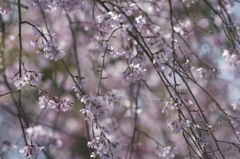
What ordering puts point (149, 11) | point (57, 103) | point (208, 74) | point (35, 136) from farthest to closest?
point (149, 11), point (208, 74), point (57, 103), point (35, 136)

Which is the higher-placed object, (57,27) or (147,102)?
(57,27)

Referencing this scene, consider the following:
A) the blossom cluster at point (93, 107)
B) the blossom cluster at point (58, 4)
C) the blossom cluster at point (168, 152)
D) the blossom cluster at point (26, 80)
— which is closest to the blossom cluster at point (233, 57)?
the blossom cluster at point (168, 152)

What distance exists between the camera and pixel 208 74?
2.48 meters

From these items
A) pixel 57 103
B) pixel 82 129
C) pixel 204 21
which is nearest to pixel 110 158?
pixel 57 103

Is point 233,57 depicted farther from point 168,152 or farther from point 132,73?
point 168,152

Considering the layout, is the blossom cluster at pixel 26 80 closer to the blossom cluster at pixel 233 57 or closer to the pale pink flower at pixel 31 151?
the pale pink flower at pixel 31 151

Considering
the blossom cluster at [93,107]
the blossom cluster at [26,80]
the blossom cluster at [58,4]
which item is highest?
the blossom cluster at [58,4]

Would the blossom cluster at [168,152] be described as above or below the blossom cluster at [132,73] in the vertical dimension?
below

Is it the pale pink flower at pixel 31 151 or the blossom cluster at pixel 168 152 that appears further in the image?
the blossom cluster at pixel 168 152

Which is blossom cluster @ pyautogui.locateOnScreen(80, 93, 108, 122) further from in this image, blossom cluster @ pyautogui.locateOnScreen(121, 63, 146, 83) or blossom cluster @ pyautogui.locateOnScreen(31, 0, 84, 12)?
blossom cluster @ pyautogui.locateOnScreen(31, 0, 84, 12)

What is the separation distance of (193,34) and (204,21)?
94 cm

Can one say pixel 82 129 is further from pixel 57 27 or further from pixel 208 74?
pixel 208 74

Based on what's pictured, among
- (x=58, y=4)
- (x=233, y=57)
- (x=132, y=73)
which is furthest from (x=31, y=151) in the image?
(x=233, y=57)

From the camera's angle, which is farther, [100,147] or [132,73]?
[132,73]
